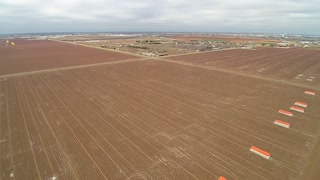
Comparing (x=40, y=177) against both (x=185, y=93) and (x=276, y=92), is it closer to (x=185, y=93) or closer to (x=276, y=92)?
(x=185, y=93)

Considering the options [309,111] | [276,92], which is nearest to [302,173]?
[309,111]

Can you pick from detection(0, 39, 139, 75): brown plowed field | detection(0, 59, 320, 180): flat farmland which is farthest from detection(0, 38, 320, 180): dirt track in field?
detection(0, 39, 139, 75): brown plowed field

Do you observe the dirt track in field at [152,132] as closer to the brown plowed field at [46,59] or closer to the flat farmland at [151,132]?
the flat farmland at [151,132]

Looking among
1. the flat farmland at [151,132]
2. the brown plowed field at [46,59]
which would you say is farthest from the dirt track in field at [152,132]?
the brown plowed field at [46,59]

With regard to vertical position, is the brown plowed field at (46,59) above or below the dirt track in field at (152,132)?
above

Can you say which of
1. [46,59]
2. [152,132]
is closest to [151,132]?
[152,132]

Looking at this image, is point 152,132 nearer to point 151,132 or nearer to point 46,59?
point 151,132
